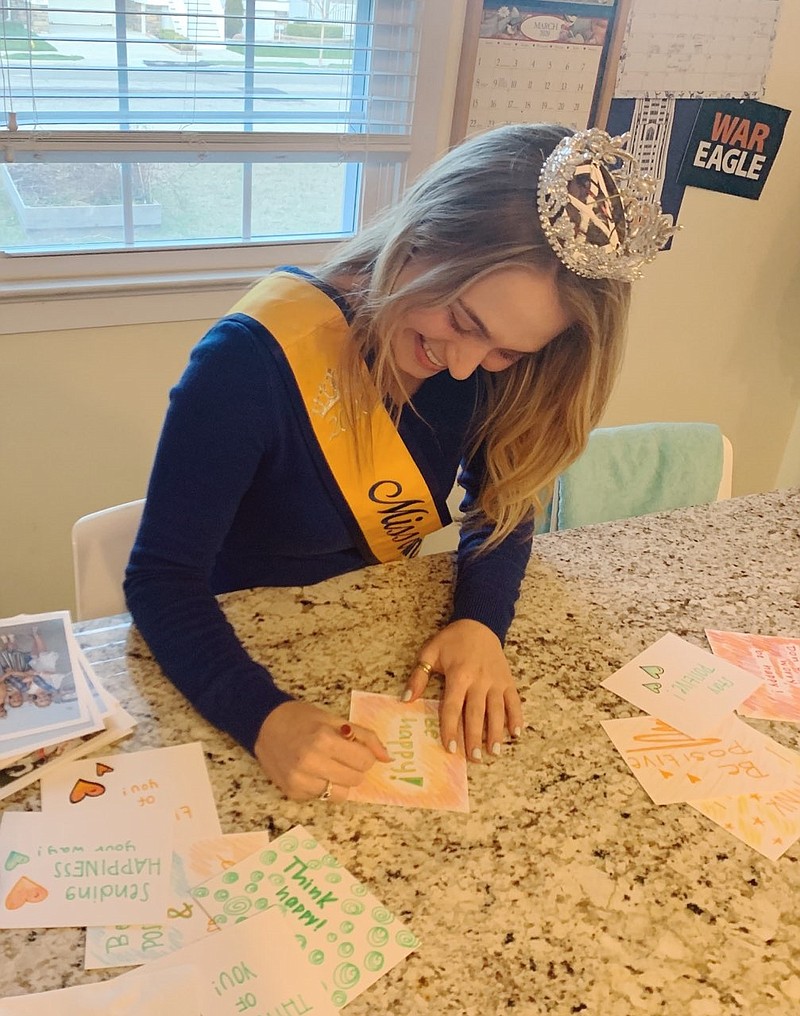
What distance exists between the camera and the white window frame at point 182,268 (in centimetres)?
178

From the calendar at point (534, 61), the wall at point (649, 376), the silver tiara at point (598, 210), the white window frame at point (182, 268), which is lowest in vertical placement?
the wall at point (649, 376)

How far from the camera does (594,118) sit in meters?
2.25

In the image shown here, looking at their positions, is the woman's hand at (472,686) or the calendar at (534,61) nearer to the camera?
the woman's hand at (472,686)

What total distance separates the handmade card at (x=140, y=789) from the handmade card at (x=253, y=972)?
11 cm

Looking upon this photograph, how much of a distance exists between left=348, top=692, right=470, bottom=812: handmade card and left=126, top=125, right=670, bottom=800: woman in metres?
0.02

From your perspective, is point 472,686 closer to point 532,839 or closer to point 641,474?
point 532,839

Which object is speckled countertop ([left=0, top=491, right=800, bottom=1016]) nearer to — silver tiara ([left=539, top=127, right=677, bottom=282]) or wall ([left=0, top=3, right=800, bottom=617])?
silver tiara ([left=539, top=127, right=677, bottom=282])

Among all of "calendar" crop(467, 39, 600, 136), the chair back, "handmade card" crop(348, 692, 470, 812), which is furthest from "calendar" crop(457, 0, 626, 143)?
"handmade card" crop(348, 692, 470, 812)

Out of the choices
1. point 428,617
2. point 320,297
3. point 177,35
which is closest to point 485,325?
point 320,297

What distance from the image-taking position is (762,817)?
3.00 ft

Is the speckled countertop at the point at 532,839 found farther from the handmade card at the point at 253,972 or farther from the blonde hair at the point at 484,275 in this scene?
the blonde hair at the point at 484,275

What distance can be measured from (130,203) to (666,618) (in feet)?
4.49

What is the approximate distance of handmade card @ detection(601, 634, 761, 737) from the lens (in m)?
1.04

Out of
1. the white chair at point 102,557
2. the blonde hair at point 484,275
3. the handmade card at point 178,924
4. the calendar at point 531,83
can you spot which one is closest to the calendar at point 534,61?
the calendar at point 531,83
